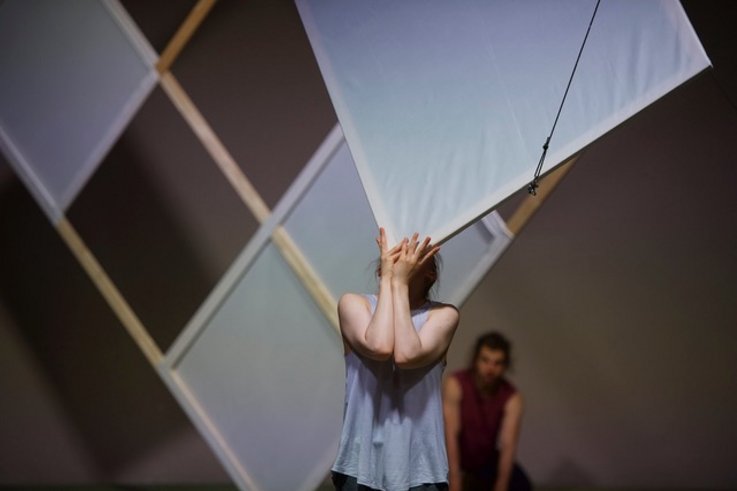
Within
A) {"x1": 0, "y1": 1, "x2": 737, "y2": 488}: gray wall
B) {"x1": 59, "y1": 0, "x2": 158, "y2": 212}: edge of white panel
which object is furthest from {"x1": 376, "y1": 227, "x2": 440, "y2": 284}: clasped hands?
{"x1": 0, "y1": 1, "x2": 737, "y2": 488}: gray wall

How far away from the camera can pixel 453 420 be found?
9.42 ft

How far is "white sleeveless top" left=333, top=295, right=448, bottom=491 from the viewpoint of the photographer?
5.70ft

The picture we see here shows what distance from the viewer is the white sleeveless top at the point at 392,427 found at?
5.70 ft

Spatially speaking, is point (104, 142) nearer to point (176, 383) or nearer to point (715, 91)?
point (176, 383)

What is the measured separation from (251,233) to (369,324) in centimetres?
198

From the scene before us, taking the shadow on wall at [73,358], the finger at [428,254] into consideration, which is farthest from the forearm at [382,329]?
the shadow on wall at [73,358]

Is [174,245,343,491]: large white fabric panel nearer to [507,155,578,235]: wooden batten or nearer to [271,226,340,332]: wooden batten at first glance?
[271,226,340,332]: wooden batten

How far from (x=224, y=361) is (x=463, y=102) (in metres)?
1.31

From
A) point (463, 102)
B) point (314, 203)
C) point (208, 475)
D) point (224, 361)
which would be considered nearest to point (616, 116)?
point (463, 102)

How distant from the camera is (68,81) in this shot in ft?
10.3

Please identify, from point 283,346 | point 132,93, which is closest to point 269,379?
point 283,346

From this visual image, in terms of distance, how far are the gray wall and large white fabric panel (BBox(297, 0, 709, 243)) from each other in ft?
4.85

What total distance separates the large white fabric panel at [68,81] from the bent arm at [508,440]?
1461 mm

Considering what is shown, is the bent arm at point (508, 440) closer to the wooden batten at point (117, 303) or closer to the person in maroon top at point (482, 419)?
the person in maroon top at point (482, 419)
